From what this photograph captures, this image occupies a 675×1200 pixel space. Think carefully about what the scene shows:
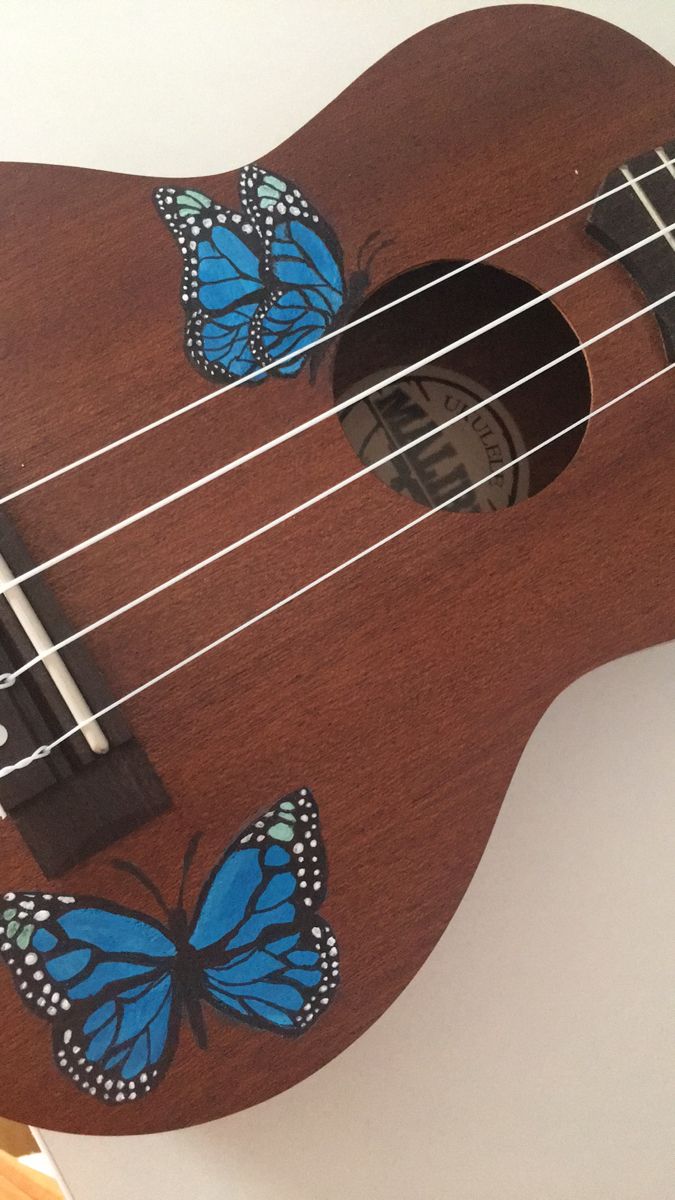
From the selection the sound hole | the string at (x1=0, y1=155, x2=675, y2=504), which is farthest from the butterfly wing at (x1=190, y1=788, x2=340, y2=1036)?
the sound hole

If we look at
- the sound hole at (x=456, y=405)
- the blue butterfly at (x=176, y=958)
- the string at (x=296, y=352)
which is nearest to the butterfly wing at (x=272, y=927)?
the blue butterfly at (x=176, y=958)

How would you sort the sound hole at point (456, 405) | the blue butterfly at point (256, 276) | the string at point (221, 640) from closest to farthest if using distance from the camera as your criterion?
the string at point (221, 640) < the blue butterfly at point (256, 276) < the sound hole at point (456, 405)

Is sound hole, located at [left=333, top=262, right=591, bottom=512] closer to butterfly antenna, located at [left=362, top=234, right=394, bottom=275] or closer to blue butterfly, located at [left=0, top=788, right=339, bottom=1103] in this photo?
butterfly antenna, located at [left=362, top=234, right=394, bottom=275]

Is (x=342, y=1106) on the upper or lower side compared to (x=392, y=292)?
lower

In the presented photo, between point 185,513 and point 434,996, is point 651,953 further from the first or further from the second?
point 185,513

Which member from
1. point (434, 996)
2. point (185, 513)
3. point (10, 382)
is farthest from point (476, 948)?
point (10, 382)

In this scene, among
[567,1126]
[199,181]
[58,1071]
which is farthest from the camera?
[567,1126]

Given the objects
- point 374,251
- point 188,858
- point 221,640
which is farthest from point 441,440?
point 188,858

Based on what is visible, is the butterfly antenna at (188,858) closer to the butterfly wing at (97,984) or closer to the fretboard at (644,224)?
the butterfly wing at (97,984)
